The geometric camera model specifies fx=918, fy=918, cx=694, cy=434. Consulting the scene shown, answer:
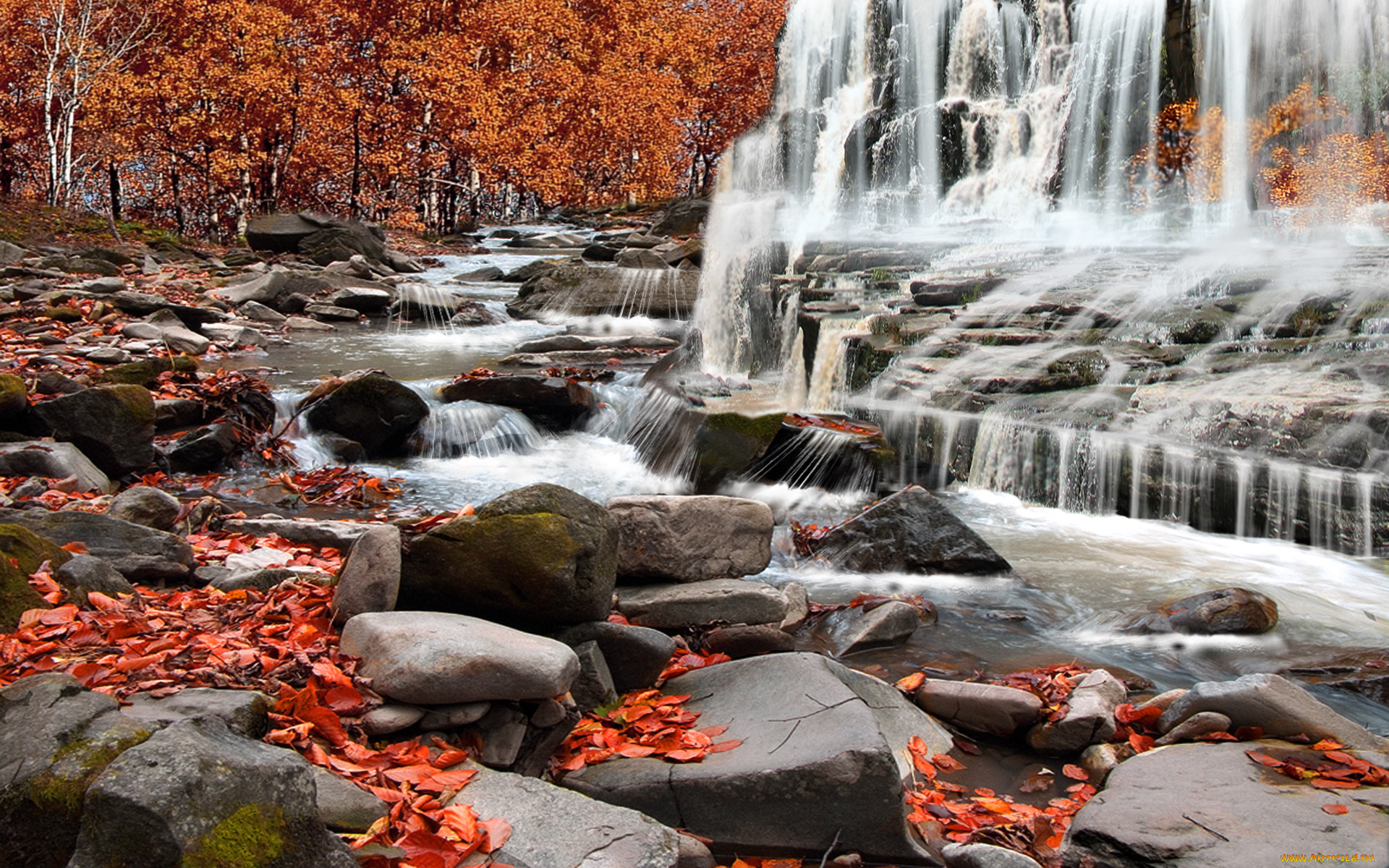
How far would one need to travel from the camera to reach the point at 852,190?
19.5 m

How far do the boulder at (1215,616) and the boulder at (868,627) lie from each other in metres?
1.50

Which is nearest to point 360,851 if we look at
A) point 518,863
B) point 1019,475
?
point 518,863

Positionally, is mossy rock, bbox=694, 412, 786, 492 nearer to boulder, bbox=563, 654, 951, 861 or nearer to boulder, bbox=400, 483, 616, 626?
boulder, bbox=400, 483, 616, 626

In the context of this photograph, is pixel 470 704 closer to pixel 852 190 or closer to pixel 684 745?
pixel 684 745

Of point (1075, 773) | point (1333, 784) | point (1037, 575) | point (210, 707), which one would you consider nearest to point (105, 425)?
point (210, 707)

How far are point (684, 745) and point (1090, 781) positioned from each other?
1.81m

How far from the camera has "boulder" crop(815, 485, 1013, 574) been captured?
6656 mm

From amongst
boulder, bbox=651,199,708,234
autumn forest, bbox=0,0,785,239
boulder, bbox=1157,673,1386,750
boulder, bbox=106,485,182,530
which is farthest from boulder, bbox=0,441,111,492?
boulder, bbox=651,199,708,234

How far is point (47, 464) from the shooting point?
7.00 m

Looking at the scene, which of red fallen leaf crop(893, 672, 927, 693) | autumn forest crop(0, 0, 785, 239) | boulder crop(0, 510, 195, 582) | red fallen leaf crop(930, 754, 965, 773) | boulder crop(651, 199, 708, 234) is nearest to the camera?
red fallen leaf crop(930, 754, 965, 773)

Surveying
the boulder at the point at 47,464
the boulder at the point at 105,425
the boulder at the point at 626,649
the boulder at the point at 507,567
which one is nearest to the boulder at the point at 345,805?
the boulder at the point at 507,567

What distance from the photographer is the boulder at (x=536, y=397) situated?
10.9m

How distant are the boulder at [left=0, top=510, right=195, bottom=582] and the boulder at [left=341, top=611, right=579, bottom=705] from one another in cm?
172

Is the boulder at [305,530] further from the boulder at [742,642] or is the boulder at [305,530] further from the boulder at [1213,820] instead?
the boulder at [1213,820]
